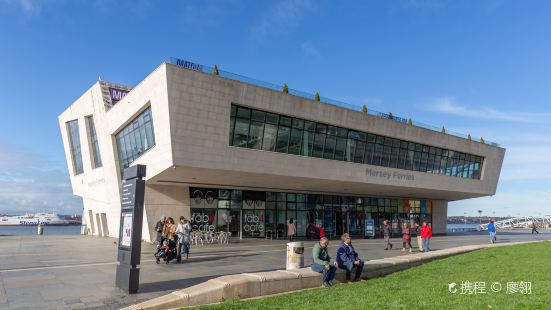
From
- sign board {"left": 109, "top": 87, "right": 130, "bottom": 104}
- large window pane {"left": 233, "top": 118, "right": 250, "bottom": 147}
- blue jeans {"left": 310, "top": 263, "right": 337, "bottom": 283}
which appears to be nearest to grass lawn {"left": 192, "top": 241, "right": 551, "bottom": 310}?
blue jeans {"left": 310, "top": 263, "right": 337, "bottom": 283}

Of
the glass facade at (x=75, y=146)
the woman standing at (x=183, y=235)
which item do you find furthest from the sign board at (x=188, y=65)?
the glass facade at (x=75, y=146)

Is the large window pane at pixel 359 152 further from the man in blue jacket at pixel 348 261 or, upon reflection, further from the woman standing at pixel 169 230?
the man in blue jacket at pixel 348 261

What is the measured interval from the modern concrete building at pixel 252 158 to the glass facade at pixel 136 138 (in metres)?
0.07

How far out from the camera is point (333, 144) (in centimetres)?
2923

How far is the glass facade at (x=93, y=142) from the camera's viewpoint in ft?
113

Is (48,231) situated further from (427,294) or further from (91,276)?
(427,294)

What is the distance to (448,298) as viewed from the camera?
7941mm

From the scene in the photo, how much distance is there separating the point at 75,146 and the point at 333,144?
983 inches

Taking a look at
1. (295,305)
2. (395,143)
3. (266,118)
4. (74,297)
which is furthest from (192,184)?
(295,305)

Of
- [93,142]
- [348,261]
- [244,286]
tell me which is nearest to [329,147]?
[348,261]

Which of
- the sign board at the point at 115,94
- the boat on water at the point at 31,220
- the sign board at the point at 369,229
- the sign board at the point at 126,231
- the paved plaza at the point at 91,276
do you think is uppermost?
the sign board at the point at 115,94

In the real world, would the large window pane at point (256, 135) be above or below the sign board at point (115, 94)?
below

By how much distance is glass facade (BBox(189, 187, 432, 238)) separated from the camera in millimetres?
29109

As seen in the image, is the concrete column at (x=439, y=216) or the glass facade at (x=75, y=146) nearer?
the glass facade at (x=75, y=146)
